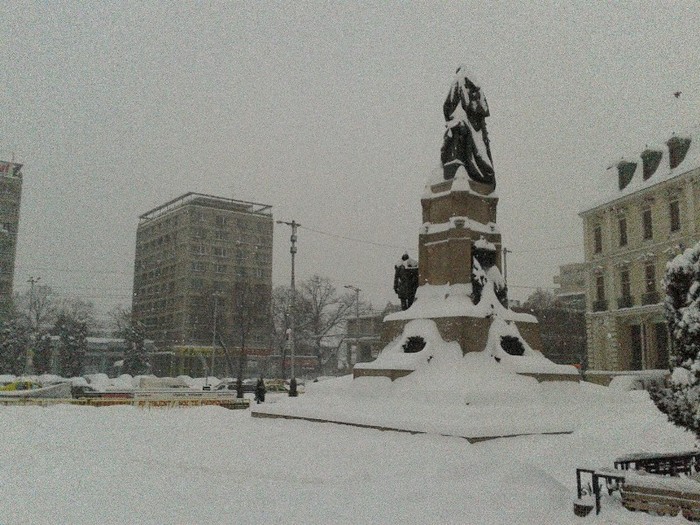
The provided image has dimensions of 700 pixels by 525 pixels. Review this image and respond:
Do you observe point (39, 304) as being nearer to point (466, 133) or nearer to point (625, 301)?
point (625, 301)

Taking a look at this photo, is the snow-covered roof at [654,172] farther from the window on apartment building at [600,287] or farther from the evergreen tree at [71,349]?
the evergreen tree at [71,349]

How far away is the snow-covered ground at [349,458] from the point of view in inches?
318

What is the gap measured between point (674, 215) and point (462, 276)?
72.7 feet

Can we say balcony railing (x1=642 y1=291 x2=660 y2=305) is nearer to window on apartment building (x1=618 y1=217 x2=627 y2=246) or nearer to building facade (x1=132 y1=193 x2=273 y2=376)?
window on apartment building (x1=618 y1=217 x2=627 y2=246)

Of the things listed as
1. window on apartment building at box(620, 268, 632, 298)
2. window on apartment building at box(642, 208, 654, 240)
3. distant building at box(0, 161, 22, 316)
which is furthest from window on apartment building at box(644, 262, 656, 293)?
distant building at box(0, 161, 22, 316)

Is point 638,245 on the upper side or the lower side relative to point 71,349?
upper

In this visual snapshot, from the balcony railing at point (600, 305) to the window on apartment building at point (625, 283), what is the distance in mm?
1348

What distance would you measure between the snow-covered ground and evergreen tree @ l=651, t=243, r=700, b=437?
1.45 meters

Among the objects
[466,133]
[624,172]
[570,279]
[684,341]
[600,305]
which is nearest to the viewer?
[684,341]

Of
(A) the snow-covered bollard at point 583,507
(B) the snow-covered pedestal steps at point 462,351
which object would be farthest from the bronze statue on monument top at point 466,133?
(A) the snow-covered bollard at point 583,507

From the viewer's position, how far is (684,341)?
826 centimetres

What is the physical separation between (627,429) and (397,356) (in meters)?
6.03

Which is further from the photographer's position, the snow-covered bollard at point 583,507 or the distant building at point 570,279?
the distant building at point 570,279

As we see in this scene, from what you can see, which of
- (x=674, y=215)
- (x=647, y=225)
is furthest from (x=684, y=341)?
(x=647, y=225)
